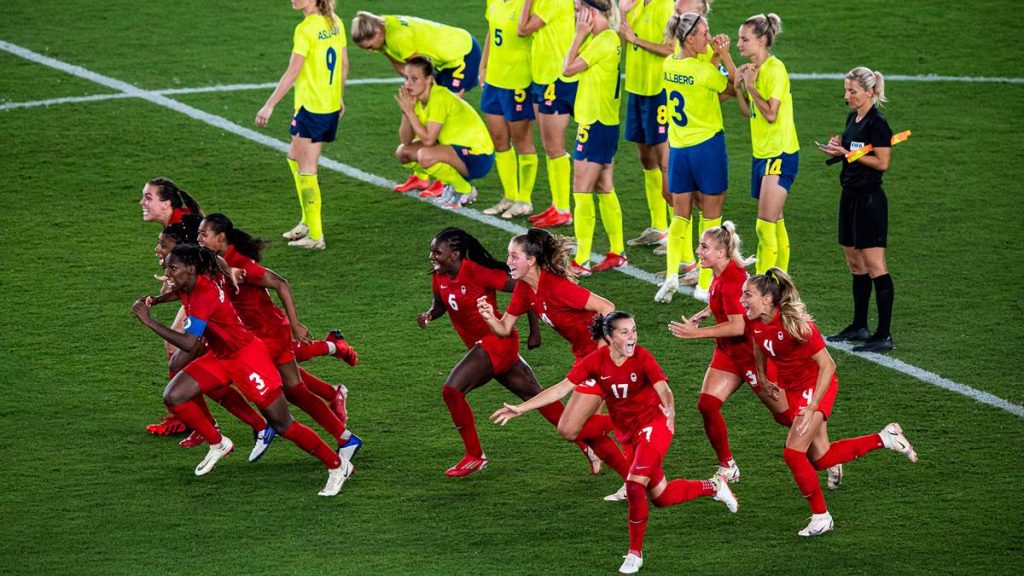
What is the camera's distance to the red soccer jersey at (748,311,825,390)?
8.58 m

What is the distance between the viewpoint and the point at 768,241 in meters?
11.4

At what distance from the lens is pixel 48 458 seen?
948cm

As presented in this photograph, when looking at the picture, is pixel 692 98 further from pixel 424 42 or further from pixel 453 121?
pixel 424 42

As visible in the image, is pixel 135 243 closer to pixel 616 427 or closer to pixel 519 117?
pixel 519 117

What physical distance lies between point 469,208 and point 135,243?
3.21 m

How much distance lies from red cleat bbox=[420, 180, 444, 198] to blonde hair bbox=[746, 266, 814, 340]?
20.5 ft

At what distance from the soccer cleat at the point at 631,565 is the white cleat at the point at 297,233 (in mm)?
6346

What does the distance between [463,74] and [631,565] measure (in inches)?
284

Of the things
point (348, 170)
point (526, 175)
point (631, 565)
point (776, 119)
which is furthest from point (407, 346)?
point (348, 170)

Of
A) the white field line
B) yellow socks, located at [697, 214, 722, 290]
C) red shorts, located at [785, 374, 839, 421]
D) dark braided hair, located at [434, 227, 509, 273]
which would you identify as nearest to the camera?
red shorts, located at [785, 374, 839, 421]

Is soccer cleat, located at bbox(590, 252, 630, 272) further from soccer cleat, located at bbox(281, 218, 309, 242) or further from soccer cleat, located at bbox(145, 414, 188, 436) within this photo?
soccer cleat, located at bbox(145, 414, 188, 436)

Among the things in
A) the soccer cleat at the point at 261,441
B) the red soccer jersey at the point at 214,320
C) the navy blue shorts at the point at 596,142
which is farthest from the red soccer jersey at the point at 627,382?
the navy blue shorts at the point at 596,142

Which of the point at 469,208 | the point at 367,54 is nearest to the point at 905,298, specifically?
the point at 469,208

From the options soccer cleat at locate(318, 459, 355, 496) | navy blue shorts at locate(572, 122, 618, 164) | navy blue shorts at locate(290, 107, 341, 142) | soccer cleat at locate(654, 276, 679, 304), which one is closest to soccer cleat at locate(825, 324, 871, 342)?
soccer cleat at locate(654, 276, 679, 304)
